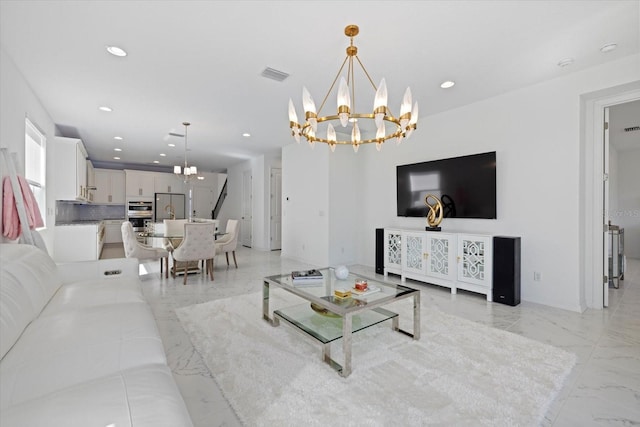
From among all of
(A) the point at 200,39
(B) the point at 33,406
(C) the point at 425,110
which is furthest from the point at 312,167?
(B) the point at 33,406

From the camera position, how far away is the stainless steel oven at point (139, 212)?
353 inches

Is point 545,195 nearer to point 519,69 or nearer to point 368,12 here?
point 519,69

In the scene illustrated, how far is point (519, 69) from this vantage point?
310cm

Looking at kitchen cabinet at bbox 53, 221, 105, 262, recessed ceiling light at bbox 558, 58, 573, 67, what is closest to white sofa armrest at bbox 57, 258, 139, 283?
kitchen cabinet at bbox 53, 221, 105, 262

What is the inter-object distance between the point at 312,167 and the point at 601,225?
444 centimetres

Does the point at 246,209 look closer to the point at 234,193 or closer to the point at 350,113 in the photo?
the point at 234,193

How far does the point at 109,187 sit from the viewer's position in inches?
346

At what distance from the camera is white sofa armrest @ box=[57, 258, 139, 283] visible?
2631 millimetres

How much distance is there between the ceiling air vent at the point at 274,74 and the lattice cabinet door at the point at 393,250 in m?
Answer: 2.85

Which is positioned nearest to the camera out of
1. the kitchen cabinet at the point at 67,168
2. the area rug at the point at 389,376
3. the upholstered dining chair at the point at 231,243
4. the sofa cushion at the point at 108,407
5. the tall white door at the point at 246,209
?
the sofa cushion at the point at 108,407

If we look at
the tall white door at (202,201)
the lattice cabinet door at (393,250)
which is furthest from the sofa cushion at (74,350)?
the tall white door at (202,201)

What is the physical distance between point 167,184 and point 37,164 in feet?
17.4

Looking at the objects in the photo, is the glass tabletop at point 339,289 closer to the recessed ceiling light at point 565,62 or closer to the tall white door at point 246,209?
the recessed ceiling light at point 565,62

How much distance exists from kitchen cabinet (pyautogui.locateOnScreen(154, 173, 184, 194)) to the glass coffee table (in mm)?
8190
